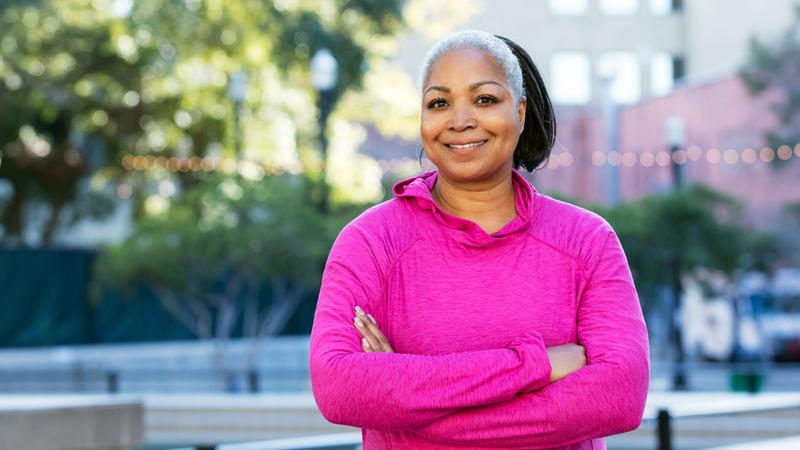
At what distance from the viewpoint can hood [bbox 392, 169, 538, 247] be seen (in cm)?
236

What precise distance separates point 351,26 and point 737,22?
57.0ft

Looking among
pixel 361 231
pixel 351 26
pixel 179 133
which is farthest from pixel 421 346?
pixel 179 133

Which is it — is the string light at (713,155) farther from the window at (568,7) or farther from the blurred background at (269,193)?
the window at (568,7)

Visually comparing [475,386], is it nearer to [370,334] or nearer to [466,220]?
[370,334]

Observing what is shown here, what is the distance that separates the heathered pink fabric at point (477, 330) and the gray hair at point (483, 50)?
0.20 metres

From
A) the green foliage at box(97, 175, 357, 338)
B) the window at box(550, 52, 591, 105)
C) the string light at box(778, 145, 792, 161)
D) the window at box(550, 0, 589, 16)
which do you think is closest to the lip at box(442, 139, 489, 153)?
the green foliage at box(97, 175, 357, 338)

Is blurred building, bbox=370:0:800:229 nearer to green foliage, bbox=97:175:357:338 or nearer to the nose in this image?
green foliage, bbox=97:175:357:338

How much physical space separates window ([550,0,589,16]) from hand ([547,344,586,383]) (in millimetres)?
40829

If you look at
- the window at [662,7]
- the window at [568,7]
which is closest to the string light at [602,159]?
the window at [662,7]

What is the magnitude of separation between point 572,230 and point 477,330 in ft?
0.92

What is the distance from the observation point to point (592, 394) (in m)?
2.31

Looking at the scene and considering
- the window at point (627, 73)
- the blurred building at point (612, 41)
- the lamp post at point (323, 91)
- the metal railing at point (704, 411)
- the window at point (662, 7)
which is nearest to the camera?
the metal railing at point (704, 411)

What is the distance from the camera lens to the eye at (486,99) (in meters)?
2.41

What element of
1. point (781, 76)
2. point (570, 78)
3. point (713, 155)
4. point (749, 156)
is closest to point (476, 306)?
point (749, 156)
